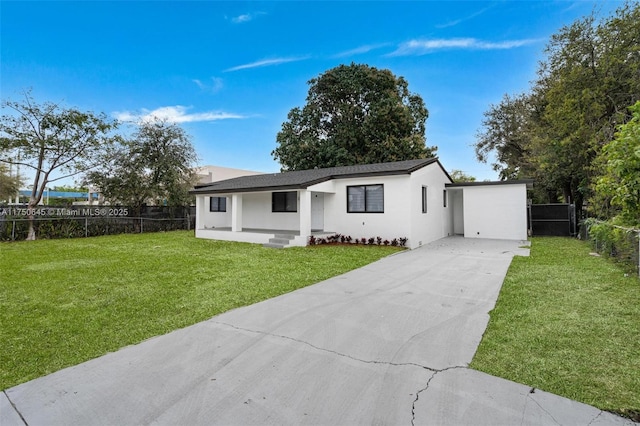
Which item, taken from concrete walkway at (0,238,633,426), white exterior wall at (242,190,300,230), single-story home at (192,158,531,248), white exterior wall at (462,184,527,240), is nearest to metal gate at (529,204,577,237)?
white exterior wall at (462,184,527,240)

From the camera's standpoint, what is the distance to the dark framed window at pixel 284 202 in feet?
47.6

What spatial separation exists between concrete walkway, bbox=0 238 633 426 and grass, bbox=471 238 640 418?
0.21 meters

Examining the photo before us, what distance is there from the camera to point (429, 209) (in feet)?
43.9

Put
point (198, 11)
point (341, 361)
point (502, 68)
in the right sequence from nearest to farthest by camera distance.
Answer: point (341, 361), point (198, 11), point (502, 68)

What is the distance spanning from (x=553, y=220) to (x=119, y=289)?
17.7 metres

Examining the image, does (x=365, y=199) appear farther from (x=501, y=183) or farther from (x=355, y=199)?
(x=501, y=183)

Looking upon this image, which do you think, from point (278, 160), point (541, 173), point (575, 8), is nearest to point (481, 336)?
point (575, 8)

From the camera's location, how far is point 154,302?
4984 millimetres

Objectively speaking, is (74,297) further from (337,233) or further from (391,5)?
(391,5)

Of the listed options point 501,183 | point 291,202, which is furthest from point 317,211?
point 501,183

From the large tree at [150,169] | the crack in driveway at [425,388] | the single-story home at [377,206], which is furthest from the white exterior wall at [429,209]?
the large tree at [150,169]

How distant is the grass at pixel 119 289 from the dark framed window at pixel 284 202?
12.9 feet

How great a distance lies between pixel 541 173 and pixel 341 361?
68.9ft

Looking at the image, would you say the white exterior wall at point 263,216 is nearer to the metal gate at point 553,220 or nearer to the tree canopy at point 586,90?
the tree canopy at point 586,90
